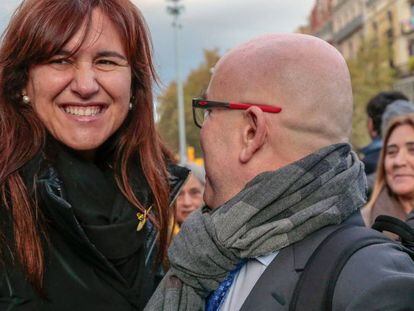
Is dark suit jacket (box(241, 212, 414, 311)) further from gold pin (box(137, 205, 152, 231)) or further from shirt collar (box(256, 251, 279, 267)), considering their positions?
gold pin (box(137, 205, 152, 231))

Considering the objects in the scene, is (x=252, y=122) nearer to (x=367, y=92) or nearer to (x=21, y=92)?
(x=21, y=92)

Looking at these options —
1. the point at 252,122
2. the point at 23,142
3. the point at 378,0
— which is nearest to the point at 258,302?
the point at 252,122

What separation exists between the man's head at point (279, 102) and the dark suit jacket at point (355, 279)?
0.74ft

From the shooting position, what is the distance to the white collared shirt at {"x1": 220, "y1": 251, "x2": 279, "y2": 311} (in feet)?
5.58

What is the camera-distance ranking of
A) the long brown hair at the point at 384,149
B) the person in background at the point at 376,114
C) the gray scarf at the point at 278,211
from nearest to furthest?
1. the gray scarf at the point at 278,211
2. the long brown hair at the point at 384,149
3. the person in background at the point at 376,114

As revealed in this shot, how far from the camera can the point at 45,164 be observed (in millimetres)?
2293

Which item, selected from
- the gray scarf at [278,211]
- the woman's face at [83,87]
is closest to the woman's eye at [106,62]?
the woman's face at [83,87]

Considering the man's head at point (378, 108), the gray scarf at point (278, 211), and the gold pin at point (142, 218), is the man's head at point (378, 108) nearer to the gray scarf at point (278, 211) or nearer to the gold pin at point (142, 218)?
the gold pin at point (142, 218)

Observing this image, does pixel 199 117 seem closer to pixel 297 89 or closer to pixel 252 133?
pixel 252 133

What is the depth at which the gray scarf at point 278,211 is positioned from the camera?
1655 mm

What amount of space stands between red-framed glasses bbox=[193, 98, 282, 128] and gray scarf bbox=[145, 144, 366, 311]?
16 cm

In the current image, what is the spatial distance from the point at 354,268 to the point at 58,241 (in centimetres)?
112

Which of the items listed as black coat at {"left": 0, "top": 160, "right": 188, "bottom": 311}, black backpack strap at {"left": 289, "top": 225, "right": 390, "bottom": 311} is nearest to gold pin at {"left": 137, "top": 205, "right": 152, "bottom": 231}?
black coat at {"left": 0, "top": 160, "right": 188, "bottom": 311}

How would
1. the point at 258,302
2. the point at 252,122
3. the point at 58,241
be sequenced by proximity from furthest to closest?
the point at 58,241, the point at 252,122, the point at 258,302
